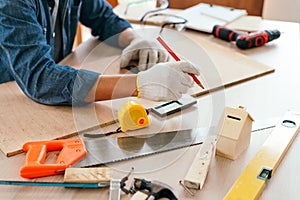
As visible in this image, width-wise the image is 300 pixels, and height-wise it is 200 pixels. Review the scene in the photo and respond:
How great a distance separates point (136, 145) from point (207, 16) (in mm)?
961

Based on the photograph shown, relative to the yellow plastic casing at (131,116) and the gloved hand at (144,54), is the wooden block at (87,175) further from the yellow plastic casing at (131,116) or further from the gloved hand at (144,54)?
the gloved hand at (144,54)

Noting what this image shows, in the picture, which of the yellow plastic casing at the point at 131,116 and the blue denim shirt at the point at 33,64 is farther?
the blue denim shirt at the point at 33,64

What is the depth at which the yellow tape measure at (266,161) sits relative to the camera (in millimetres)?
743

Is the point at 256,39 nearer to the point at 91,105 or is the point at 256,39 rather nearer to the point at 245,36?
the point at 245,36

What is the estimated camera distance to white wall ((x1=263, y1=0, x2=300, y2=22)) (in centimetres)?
218

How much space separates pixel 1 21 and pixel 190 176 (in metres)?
0.60

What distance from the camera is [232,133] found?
841mm

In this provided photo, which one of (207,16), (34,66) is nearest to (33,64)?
(34,66)

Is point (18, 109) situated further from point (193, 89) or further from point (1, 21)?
point (193, 89)

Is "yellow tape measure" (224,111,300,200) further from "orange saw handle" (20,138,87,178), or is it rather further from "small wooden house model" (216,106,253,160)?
"orange saw handle" (20,138,87,178)

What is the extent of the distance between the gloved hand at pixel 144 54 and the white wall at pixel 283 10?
110cm

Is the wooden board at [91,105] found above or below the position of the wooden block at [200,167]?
below

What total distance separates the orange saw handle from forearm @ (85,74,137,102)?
0.18 metres

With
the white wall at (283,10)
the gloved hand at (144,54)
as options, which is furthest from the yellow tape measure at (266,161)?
the white wall at (283,10)
